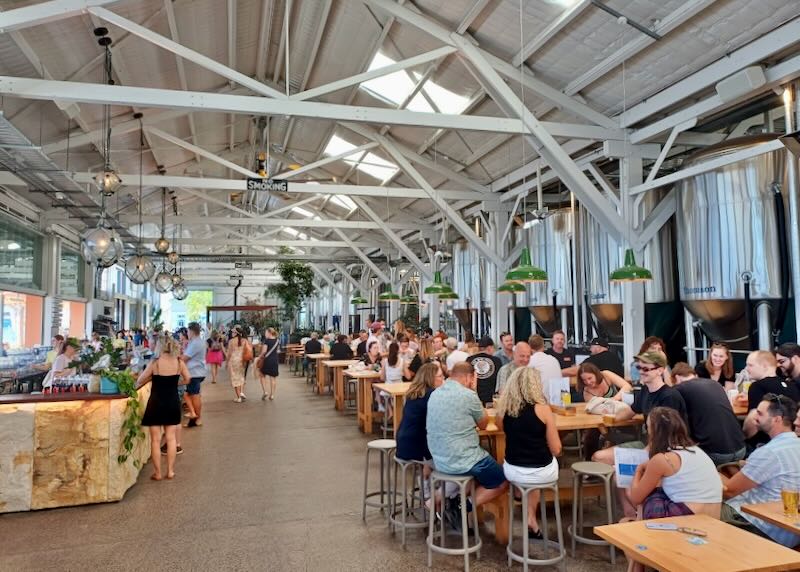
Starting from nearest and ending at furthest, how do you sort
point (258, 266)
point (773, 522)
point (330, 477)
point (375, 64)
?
point (773, 522), point (330, 477), point (375, 64), point (258, 266)

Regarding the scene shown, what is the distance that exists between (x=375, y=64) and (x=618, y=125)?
3.84 metres

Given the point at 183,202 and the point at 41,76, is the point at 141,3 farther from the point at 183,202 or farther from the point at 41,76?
the point at 183,202

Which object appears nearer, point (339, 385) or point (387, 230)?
point (339, 385)

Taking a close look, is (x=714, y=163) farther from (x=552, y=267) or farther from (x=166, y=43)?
(x=166, y=43)

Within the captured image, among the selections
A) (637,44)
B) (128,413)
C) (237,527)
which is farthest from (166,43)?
(637,44)

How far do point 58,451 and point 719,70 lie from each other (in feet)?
24.2

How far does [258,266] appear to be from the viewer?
36594 mm

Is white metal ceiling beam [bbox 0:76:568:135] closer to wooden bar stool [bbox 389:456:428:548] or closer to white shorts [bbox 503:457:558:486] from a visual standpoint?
wooden bar stool [bbox 389:456:428:548]

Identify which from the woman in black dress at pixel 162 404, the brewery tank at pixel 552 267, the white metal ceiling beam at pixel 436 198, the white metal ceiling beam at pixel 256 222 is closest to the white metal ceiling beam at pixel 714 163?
the brewery tank at pixel 552 267

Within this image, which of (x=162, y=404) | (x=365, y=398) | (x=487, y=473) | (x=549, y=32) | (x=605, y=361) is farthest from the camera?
(x=365, y=398)

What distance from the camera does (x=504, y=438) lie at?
14.8 feet

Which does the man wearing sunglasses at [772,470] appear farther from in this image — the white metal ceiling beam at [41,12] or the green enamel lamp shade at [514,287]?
the white metal ceiling beam at [41,12]

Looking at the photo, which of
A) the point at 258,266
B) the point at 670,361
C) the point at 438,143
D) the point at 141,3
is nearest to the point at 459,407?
the point at 670,361

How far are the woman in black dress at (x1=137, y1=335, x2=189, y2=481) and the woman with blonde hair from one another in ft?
11.9
